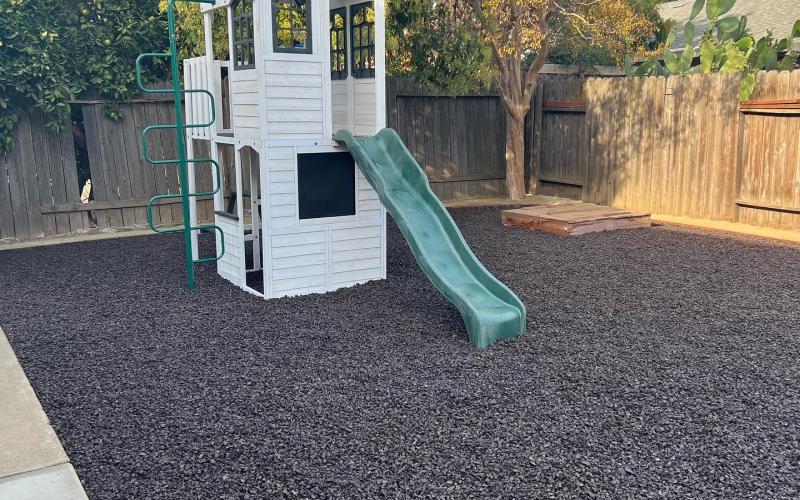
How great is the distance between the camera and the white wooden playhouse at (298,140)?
6.55 meters

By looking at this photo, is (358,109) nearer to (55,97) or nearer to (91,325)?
(91,325)

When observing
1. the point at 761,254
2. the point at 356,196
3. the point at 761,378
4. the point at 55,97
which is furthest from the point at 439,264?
the point at 55,97

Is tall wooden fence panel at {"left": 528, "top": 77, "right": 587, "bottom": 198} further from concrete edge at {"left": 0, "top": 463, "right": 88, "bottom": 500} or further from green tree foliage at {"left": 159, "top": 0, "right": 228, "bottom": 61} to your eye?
concrete edge at {"left": 0, "top": 463, "right": 88, "bottom": 500}

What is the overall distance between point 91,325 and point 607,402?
4.03 m

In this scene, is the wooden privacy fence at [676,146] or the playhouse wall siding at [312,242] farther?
the wooden privacy fence at [676,146]

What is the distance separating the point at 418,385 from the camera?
4504 mm

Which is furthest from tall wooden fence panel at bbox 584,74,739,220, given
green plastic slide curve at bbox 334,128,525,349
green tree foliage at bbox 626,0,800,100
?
green plastic slide curve at bbox 334,128,525,349

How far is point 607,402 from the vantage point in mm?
4203

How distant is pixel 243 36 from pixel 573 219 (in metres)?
4.91

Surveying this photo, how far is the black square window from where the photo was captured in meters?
6.79

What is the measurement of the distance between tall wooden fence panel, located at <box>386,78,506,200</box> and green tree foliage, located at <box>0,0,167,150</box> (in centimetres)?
389

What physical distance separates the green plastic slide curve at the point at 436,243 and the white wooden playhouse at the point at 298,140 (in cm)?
38

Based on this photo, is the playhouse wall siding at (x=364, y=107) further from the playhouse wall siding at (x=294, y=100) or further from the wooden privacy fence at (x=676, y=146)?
the wooden privacy fence at (x=676, y=146)

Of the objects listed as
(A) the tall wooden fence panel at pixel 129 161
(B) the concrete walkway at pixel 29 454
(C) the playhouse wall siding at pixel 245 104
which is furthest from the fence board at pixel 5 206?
(B) the concrete walkway at pixel 29 454
